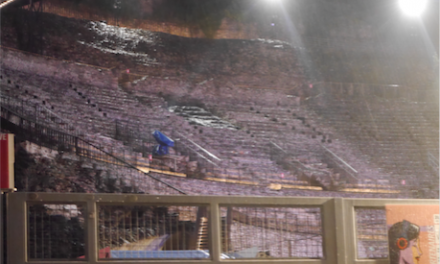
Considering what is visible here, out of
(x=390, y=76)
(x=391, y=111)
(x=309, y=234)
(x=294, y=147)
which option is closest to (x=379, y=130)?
(x=391, y=111)

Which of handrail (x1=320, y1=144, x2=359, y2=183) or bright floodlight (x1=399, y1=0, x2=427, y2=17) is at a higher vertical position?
bright floodlight (x1=399, y1=0, x2=427, y2=17)

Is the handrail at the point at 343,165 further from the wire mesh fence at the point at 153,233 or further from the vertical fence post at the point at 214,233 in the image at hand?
the vertical fence post at the point at 214,233

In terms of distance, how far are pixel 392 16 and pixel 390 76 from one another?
55cm

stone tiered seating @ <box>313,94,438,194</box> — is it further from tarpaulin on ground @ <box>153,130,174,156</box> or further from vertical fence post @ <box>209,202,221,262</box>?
vertical fence post @ <box>209,202,221,262</box>

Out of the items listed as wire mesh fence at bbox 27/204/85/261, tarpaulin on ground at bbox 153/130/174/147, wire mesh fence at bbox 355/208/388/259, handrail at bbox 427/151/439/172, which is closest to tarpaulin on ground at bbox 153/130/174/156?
tarpaulin on ground at bbox 153/130/174/147

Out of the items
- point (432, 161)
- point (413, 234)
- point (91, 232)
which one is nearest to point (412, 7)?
point (432, 161)

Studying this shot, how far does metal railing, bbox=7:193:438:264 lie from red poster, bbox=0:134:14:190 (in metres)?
0.21

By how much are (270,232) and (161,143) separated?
1.14m

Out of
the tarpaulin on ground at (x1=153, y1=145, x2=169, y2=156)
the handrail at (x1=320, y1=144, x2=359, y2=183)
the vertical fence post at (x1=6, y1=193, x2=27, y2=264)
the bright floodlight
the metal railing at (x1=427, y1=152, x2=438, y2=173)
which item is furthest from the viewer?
the bright floodlight

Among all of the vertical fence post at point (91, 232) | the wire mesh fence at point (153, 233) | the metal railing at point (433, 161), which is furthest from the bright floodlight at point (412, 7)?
the vertical fence post at point (91, 232)

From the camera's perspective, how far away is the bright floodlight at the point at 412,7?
3922 millimetres

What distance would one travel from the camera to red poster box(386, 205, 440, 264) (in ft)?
7.75

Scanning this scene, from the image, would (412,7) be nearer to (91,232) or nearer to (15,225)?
(91,232)

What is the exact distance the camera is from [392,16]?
12.9ft
